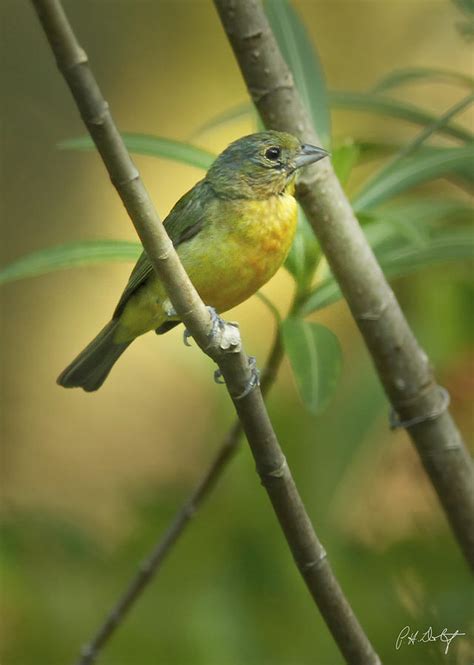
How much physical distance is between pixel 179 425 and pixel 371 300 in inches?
164

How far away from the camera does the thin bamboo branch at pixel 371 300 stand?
8.49 ft

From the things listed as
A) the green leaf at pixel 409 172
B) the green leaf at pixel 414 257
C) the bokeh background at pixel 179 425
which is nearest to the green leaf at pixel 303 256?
the green leaf at pixel 414 257

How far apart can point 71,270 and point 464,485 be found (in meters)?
4.55

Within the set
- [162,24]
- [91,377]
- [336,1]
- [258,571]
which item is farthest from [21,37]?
[258,571]

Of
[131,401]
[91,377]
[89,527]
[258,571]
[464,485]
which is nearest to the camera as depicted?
[464,485]

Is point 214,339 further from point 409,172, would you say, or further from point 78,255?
point 409,172

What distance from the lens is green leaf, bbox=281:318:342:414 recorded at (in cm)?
246

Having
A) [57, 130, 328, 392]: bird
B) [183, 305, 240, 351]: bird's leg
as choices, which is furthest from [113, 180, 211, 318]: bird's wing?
[183, 305, 240, 351]: bird's leg

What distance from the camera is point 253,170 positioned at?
298 cm

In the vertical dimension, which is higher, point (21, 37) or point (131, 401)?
point (21, 37)

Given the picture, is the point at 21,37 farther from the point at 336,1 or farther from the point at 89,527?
the point at 89,527

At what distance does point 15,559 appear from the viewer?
9.83 ft
